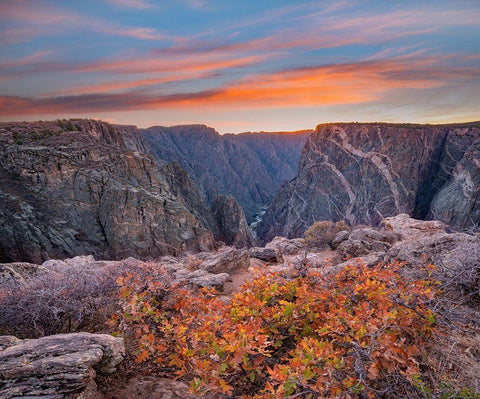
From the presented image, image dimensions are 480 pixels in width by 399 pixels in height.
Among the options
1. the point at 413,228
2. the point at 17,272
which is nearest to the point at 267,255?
the point at 413,228

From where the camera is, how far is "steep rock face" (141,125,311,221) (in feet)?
481

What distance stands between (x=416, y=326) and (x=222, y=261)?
26.9ft

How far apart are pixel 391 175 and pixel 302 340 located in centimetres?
6569

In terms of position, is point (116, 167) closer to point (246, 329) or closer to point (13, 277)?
point (13, 277)

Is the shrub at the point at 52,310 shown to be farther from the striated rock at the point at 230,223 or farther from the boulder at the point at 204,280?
the striated rock at the point at 230,223

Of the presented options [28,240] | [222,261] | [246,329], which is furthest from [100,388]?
[28,240]

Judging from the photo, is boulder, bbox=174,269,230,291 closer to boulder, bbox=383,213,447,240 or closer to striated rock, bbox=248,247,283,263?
striated rock, bbox=248,247,283,263

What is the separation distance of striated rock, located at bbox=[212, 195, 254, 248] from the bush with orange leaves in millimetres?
60384

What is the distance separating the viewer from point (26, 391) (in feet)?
9.41

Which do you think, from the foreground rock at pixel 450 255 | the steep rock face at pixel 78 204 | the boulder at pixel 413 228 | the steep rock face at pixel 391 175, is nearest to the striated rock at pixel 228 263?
the foreground rock at pixel 450 255

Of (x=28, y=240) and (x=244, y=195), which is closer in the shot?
(x=28, y=240)

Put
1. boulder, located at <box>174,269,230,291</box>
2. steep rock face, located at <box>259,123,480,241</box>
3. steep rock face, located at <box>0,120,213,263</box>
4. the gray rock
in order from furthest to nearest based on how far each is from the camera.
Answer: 1. steep rock face, located at <box>259,123,480,241</box>
2. steep rock face, located at <box>0,120,213,263</box>
3. the gray rock
4. boulder, located at <box>174,269,230,291</box>

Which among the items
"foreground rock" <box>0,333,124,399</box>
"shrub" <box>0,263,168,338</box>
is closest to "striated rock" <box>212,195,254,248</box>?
"shrub" <box>0,263,168,338</box>

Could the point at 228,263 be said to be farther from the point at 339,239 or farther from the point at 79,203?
the point at 79,203
